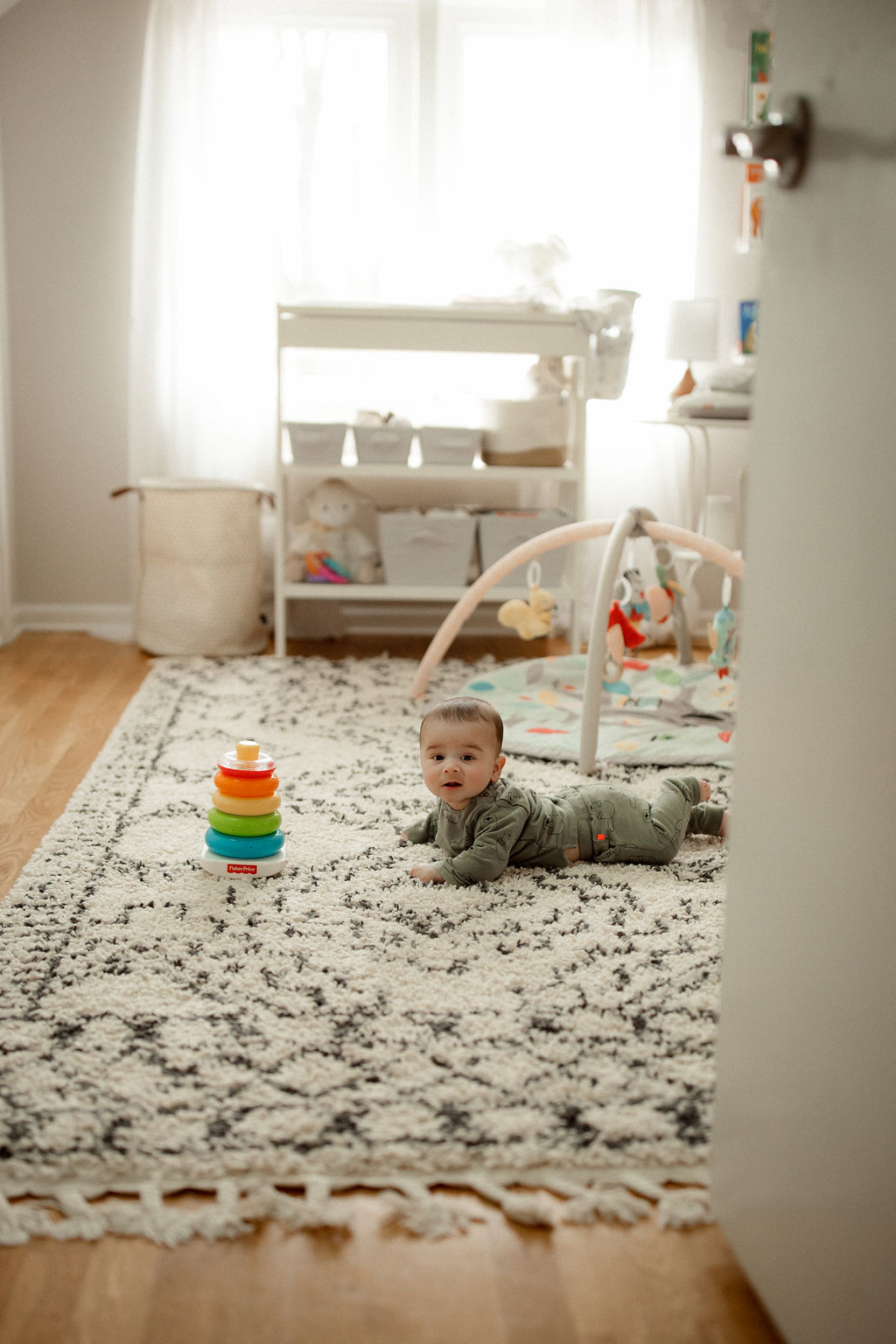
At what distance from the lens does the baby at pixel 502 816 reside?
5.44 ft

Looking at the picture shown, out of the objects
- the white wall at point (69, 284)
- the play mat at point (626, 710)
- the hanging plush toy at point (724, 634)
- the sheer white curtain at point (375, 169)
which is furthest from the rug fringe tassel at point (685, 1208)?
the white wall at point (69, 284)

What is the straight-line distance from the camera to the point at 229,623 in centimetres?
323

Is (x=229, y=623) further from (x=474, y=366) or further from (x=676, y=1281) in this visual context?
(x=676, y=1281)

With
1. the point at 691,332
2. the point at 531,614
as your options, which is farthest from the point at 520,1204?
the point at 691,332

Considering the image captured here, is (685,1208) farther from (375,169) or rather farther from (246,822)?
(375,169)

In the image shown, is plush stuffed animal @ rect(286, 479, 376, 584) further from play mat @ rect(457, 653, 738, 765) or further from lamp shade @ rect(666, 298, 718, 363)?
lamp shade @ rect(666, 298, 718, 363)

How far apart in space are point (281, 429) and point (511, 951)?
1.96 meters

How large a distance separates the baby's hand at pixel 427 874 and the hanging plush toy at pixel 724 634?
93cm

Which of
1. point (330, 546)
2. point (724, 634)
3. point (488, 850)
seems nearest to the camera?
point (488, 850)

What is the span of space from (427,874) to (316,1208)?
0.69m

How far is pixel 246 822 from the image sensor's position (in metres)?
1.68

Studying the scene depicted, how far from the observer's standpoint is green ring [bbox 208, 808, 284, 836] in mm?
1680

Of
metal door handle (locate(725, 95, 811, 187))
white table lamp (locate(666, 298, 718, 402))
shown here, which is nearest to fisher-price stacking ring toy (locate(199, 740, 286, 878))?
metal door handle (locate(725, 95, 811, 187))

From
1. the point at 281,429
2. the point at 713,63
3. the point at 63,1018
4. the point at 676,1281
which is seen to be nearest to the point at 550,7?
the point at 713,63
